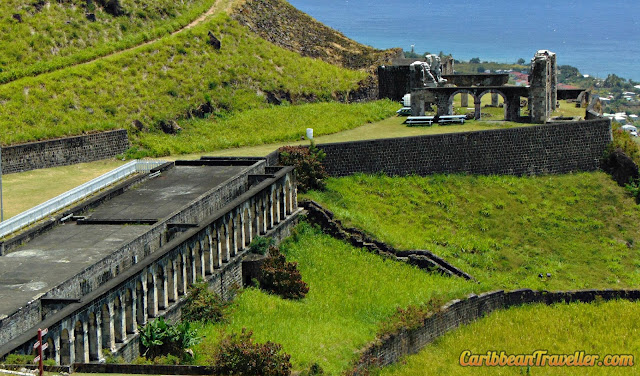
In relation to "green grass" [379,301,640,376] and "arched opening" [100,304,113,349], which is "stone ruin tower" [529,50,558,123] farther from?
"arched opening" [100,304,113,349]

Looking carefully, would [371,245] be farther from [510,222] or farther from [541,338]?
[541,338]

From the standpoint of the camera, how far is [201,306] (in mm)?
32875

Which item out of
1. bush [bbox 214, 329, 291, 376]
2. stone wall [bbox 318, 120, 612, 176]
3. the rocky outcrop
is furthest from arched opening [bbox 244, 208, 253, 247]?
bush [bbox 214, 329, 291, 376]

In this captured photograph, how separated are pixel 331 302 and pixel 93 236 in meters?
8.12

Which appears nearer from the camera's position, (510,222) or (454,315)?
→ (454,315)

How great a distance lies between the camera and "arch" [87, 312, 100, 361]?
27688 mm

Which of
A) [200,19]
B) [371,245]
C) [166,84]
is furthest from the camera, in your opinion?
[200,19]

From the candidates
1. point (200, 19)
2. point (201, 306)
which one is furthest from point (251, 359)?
point (200, 19)

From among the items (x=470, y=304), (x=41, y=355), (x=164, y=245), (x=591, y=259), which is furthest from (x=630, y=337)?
(x=41, y=355)

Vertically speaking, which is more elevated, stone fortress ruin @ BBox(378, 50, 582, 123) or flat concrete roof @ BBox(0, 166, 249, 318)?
stone fortress ruin @ BBox(378, 50, 582, 123)

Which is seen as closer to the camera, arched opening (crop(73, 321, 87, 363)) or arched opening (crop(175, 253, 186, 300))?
arched opening (crop(73, 321, 87, 363))

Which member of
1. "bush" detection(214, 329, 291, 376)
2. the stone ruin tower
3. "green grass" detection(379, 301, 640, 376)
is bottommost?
"green grass" detection(379, 301, 640, 376)

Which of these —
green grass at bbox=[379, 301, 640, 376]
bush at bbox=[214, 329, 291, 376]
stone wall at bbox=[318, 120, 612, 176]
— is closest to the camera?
bush at bbox=[214, 329, 291, 376]

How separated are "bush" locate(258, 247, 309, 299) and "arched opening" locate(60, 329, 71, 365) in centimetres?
1135
